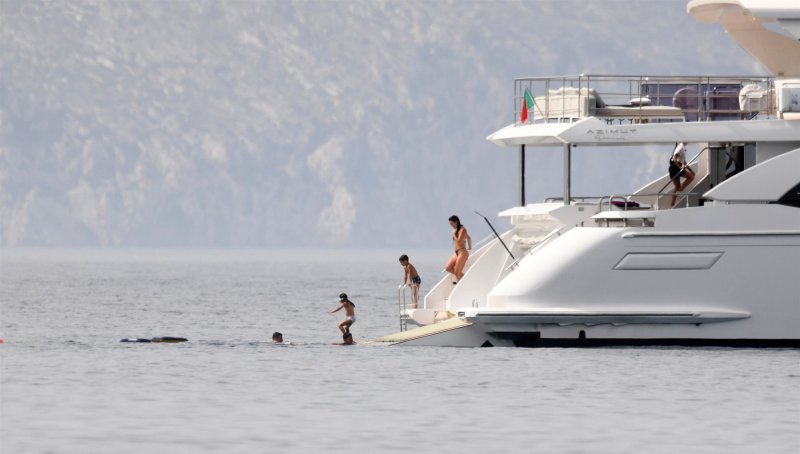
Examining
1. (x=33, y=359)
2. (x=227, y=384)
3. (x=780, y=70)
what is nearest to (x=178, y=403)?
(x=227, y=384)

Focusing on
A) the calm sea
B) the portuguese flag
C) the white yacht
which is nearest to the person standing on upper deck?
the white yacht

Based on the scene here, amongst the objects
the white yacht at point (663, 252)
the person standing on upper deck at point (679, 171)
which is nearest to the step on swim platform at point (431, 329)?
the white yacht at point (663, 252)

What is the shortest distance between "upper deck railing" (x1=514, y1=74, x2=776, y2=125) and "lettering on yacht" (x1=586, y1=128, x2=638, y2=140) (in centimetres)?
67

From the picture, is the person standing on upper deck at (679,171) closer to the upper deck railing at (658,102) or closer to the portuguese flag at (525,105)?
the upper deck railing at (658,102)

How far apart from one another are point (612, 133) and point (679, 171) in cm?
208

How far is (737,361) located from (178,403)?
8582mm

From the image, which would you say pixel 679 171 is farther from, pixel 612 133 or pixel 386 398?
pixel 386 398

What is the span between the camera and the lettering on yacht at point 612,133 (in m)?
27.3

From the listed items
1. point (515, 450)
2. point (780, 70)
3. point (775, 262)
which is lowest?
point (515, 450)

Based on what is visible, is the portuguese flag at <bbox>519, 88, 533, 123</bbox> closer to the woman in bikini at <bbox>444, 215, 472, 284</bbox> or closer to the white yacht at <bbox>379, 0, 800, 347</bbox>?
the white yacht at <bbox>379, 0, 800, 347</bbox>

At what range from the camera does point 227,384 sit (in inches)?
950

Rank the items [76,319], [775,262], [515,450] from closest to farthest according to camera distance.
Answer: [515,450]
[775,262]
[76,319]

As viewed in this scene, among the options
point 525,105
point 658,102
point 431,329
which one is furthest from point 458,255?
point 658,102

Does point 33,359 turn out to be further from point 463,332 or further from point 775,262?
point 775,262
